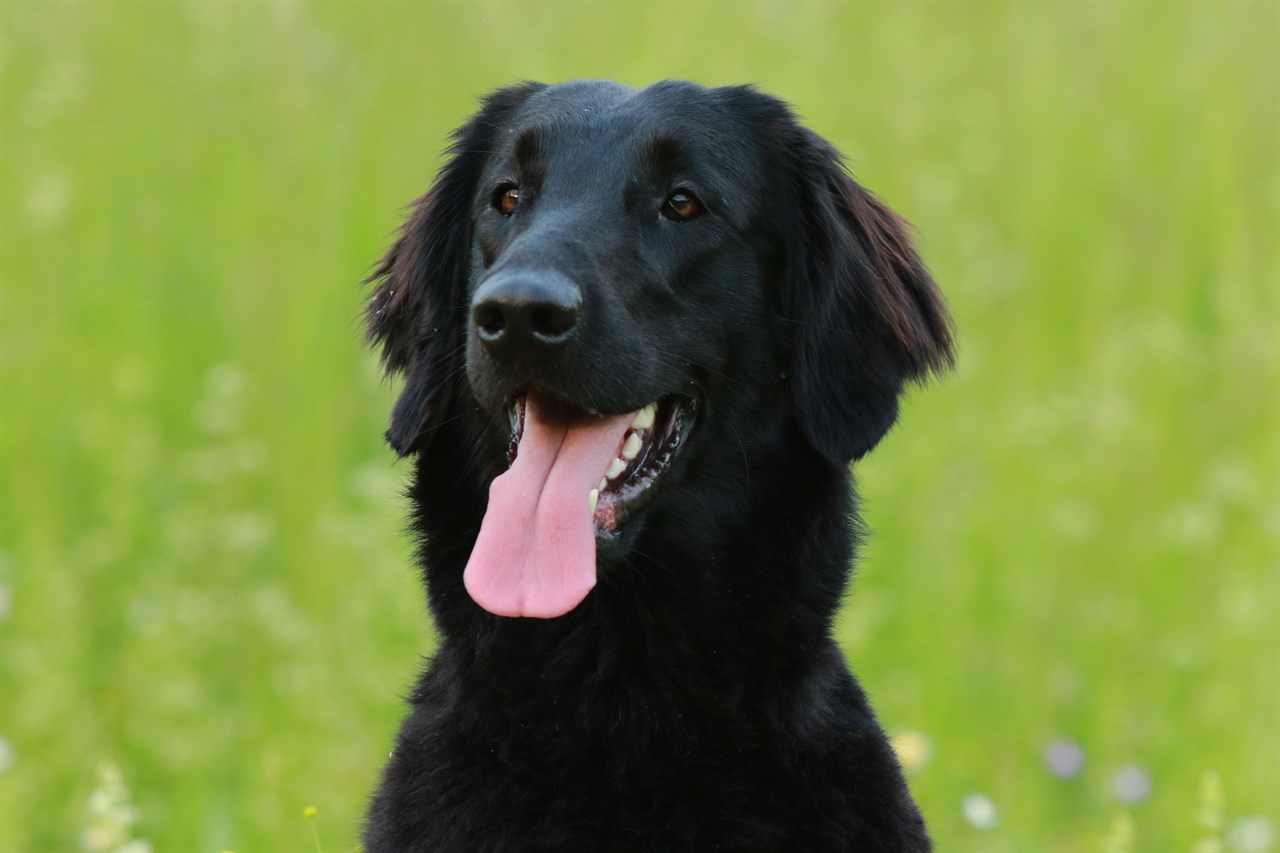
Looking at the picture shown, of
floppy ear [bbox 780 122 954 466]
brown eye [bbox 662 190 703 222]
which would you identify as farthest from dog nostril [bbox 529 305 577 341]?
floppy ear [bbox 780 122 954 466]

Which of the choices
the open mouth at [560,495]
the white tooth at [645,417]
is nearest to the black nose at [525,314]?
the open mouth at [560,495]

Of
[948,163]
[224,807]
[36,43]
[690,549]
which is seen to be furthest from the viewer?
[948,163]

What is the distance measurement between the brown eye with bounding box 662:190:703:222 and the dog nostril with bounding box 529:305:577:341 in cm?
51

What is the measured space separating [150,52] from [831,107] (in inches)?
142

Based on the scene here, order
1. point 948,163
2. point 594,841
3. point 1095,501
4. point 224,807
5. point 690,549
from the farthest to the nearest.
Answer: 1. point 948,163
2. point 1095,501
3. point 224,807
4. point 690,549
5. point 594,841

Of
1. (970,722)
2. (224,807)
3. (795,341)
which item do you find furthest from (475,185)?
(970,722)

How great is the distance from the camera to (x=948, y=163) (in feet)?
26.9

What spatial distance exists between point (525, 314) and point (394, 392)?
3.38 metres

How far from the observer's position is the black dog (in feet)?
9.77

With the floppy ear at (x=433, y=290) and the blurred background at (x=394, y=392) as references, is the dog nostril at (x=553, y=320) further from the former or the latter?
the blurred background at (x=394, y=392)

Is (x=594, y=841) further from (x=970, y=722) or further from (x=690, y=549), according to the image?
(x=970, y=722)

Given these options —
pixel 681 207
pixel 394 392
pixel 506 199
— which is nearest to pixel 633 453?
pixel 681 207

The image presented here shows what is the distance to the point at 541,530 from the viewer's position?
3.00m

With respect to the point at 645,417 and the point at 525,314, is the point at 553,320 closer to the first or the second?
the point at 525,314
